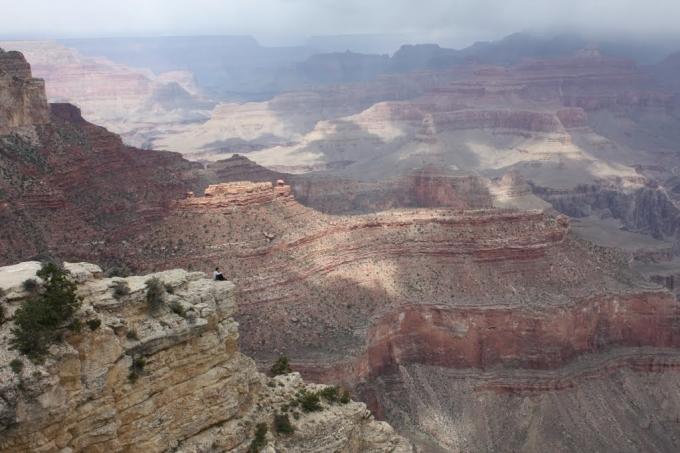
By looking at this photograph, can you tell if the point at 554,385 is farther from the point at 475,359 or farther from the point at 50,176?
the point at 50,176

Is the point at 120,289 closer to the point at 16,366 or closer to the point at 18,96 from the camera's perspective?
the point at 16,366

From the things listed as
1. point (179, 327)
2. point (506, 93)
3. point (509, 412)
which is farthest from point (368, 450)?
point (506, 93)

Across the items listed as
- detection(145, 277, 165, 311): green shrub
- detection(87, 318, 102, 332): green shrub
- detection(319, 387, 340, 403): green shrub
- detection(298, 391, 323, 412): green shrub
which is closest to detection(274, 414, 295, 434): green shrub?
detection(298, 391, 323, 412): green shrub

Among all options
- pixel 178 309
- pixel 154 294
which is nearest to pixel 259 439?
pixel 178 309

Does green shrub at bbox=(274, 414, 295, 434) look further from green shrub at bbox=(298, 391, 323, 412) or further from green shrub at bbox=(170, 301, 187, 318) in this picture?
green shrub at bbox=(170, 301, 187, 318)

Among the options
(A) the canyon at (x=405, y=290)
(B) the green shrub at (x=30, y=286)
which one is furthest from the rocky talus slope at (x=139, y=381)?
(A) the canyon at (x=405, y=290)

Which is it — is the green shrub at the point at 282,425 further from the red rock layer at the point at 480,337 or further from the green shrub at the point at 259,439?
the red rock layer at the point at 480,337
